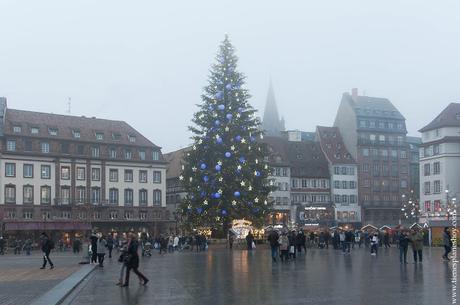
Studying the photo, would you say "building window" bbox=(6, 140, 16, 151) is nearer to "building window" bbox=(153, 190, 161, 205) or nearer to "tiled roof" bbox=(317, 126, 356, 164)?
"building window" bbox=(153, 190, 161, 205)

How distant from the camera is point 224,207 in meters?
55.3

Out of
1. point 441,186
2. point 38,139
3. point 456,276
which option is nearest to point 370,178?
point 441,186

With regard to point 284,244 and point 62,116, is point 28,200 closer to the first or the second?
point 62,116

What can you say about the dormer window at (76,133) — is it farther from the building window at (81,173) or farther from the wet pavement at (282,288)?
the wet pavement at (282,288)

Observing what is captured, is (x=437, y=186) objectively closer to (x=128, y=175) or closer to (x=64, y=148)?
(x=128, y=175)

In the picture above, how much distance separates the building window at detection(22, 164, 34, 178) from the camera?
270 feet

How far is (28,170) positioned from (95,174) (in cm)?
850

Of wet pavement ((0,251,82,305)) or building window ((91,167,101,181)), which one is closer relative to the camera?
wet pavement ((0,251,82,305))

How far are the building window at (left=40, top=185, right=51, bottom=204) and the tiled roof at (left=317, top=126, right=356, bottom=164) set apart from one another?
1767 inches

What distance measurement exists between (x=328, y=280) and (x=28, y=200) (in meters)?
66.0

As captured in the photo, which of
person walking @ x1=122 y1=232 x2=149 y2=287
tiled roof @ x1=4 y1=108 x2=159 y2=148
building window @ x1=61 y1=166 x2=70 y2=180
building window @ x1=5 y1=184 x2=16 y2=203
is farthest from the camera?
building window @ x1=61 y1=166 x2=70 y2=180

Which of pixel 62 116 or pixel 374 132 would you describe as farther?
pixel 374 132

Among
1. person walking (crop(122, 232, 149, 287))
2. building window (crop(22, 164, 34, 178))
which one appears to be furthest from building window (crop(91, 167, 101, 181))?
A: person walking (crop(122, 232, 149, 287))

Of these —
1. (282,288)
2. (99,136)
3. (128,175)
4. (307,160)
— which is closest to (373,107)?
(307,160)
